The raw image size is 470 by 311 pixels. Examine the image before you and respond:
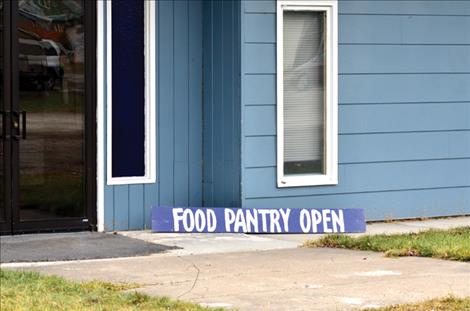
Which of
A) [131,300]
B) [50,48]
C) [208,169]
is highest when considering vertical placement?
[50,48]

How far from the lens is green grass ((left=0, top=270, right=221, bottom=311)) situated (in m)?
7.29

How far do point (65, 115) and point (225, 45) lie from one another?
1.91 meters

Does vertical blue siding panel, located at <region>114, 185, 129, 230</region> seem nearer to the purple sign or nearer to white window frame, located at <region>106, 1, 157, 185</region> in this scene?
white window frame, located at <region>106, 1, 157, 185</region>

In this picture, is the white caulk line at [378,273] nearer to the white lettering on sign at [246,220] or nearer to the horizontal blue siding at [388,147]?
the white lettering on sign at [246,220]

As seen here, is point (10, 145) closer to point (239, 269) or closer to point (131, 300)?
point (239, 269)

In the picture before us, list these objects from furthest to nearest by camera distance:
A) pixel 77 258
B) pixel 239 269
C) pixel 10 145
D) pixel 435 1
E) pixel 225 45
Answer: pixel 435 1, pixel 225 45, pixel 10 145, pixel 77 258, pixel 239 269

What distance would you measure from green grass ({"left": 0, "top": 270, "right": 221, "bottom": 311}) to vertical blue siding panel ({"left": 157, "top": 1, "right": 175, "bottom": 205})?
356cm

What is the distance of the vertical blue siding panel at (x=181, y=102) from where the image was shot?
39.1 ft

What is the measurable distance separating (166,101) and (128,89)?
45cm

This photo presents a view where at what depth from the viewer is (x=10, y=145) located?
11008mm

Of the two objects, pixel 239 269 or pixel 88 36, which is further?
pixel 88 36

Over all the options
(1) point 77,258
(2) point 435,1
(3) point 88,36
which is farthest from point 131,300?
(2) point 435,1

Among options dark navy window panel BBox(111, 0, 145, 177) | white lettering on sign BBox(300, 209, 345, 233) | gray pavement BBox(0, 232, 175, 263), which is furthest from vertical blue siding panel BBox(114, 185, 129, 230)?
white lettering on sign BBox(300, 209, 345, 233)

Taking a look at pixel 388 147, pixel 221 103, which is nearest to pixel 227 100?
pixel 221 103
